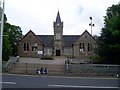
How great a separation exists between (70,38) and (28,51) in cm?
1254

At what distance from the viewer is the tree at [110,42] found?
50400mm

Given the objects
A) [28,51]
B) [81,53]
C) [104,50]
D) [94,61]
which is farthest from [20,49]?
[104,50]

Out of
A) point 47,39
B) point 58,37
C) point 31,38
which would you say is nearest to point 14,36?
point 31,38

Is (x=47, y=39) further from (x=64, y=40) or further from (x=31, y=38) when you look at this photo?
(x=31, y=38)

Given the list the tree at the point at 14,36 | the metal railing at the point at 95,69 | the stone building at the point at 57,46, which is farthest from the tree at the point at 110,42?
the tree at the point at 14,36

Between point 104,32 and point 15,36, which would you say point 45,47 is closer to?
point 15,36

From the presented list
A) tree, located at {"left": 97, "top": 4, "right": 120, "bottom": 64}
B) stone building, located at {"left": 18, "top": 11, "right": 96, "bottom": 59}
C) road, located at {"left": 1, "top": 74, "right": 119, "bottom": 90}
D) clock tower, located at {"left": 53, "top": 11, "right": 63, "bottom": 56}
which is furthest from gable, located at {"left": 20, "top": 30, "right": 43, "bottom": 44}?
road, located at {"left": 1, "top": 74, "right": 119, "bottom": 90}

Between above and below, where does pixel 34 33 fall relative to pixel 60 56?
above

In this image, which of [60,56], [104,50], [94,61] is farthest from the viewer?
[60,56]

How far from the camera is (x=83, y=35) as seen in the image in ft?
309

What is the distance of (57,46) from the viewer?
96125 mm

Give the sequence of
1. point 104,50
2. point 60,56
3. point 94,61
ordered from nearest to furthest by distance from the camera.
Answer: point 104,50, point 94,61, point 60,56

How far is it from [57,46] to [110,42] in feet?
144

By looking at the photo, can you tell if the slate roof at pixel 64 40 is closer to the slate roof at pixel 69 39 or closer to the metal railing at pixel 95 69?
the slate roof at pixel 69 39
